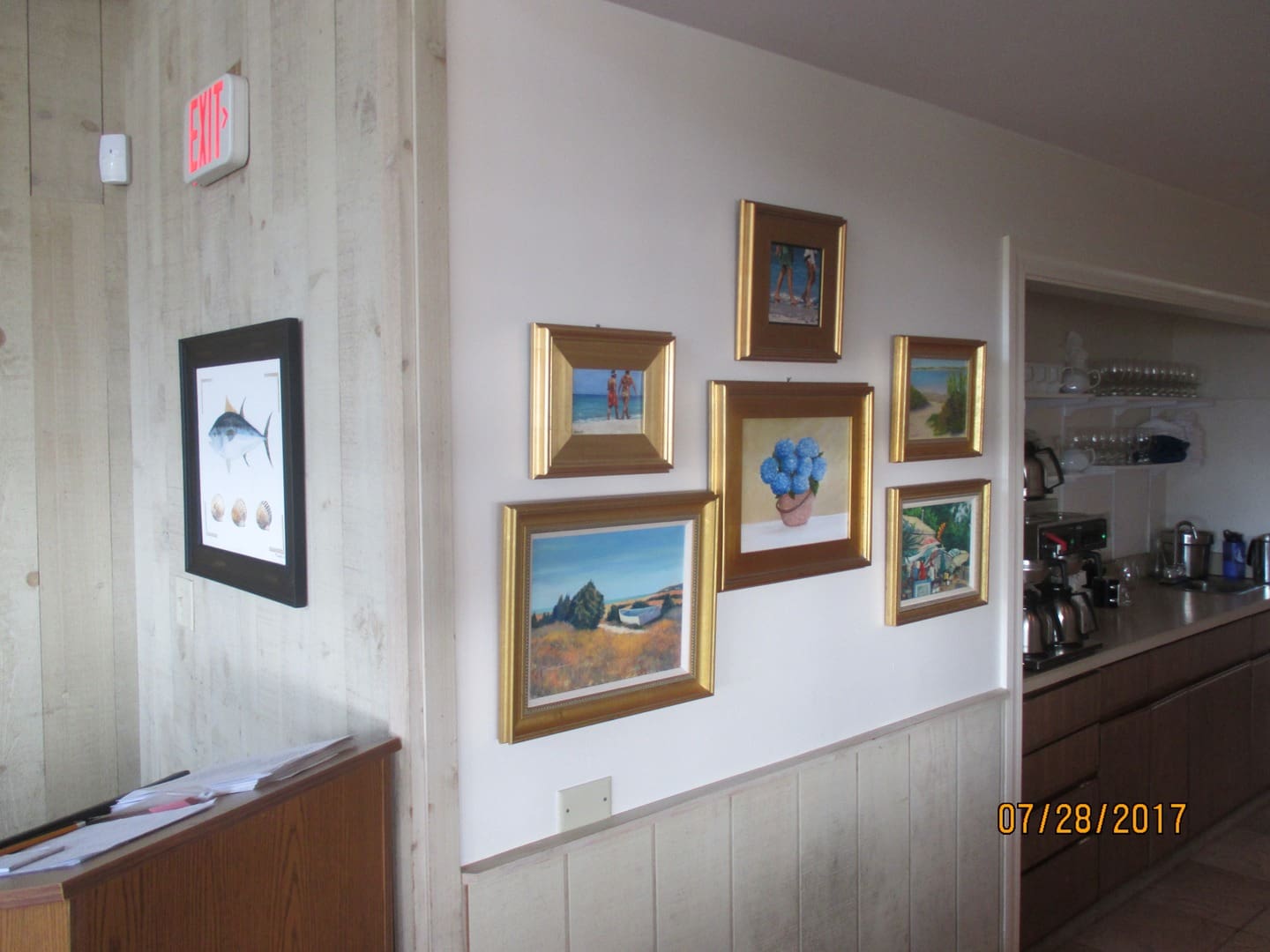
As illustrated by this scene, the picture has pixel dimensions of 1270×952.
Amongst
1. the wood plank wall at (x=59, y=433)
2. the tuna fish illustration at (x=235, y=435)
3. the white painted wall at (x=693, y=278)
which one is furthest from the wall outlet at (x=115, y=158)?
the white painted wall at (x=693, y=278)

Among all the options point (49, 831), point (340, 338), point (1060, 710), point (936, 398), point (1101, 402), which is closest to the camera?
point (49, 831)

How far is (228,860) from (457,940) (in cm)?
44

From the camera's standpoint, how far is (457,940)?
58.4 inches

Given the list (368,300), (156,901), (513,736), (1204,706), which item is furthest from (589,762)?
(1204,706)

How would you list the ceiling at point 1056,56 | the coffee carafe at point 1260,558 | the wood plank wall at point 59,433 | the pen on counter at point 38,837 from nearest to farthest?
1. the pen on counter at point 38,837
2. the ceiling at point 1056,56
3. the wood plank wall at point 59,433
4. the coffee carafe at point 1260,558

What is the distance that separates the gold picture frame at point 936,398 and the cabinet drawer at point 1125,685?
110 centimetres

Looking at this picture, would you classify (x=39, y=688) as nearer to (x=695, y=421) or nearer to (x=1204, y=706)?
(x=695, y=421)

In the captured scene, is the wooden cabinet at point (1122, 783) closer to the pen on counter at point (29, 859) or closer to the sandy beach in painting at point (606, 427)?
the sandy beach in painting at point (606, 427)

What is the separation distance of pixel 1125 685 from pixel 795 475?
1820mm

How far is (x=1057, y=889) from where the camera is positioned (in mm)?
2789

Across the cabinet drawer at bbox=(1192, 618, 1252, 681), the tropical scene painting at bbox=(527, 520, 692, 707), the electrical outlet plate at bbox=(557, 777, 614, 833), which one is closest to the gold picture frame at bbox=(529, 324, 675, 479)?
the tropical scene painting at bbox=(527, 520, 692, 707)

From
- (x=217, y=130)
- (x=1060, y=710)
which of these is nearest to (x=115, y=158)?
(x=217, y=130)

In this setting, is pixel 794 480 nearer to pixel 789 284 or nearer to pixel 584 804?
pixel 789 284

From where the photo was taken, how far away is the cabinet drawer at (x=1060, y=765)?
2666 mm
